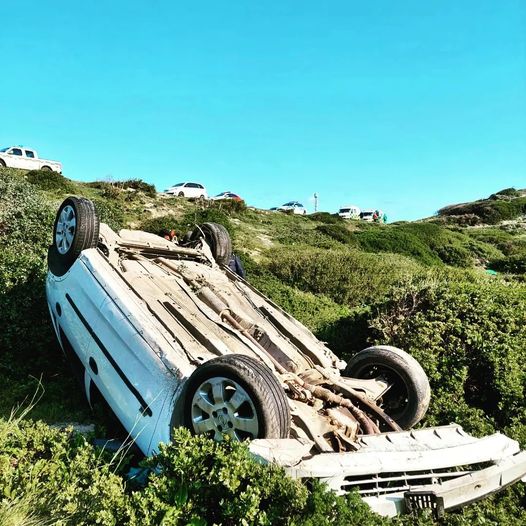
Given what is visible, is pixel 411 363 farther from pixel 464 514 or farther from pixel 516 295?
Result: pixel 516 295

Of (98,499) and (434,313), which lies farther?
(434,313)

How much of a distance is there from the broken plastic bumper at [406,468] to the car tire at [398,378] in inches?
48.1

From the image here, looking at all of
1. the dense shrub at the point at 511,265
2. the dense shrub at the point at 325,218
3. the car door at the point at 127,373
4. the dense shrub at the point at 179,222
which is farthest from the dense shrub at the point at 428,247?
the car door at the point at 127,373

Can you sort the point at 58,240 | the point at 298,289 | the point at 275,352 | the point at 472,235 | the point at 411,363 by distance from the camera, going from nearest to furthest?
1. the point at 275,352
2. the point at 411,363
3. the point at 58,240
4. the point at 298,289
5. the point at 472,235

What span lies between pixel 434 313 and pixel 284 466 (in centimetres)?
443

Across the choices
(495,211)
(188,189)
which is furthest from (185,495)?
(495,211)

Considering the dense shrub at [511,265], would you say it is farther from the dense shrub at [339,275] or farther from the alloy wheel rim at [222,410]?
the alloy wheel rim at [222,410]

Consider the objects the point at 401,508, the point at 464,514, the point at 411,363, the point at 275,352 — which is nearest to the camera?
the point at 401,508

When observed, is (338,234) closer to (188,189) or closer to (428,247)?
→ (428,247)

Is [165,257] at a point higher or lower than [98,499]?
higher

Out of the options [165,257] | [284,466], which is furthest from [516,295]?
[284,466]

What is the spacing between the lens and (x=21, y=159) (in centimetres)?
2716

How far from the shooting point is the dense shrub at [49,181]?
19.3 m

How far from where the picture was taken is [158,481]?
113 inches
